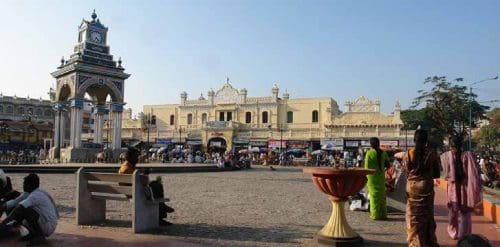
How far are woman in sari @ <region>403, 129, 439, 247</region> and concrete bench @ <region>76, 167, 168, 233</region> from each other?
3.61 m

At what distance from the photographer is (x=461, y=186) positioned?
6.77 meters

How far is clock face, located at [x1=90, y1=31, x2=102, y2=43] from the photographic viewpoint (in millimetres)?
38812

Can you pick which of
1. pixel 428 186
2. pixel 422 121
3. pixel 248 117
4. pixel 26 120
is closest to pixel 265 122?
pixel 248 117

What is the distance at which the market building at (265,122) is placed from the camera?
50812 mm

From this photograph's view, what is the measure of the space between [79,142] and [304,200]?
29.1m

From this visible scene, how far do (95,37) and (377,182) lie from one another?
35.1 metres

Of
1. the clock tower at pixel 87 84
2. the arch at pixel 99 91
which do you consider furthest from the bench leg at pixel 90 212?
the arch at pixel 99 91

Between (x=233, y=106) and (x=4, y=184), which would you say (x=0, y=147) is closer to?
(x=233, y=106)

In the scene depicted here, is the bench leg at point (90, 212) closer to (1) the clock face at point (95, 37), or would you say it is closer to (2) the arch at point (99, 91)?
(2) the arch at point (99, 91)

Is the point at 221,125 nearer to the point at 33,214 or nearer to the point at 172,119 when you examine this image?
the point at 172,119

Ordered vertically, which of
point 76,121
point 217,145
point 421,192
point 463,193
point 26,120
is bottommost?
point 463,193

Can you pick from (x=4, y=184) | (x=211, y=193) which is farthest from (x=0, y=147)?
(x=4, y=184)

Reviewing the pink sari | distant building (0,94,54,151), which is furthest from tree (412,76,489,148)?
distant building (0,94,54,151)

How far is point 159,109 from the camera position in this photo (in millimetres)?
65250
